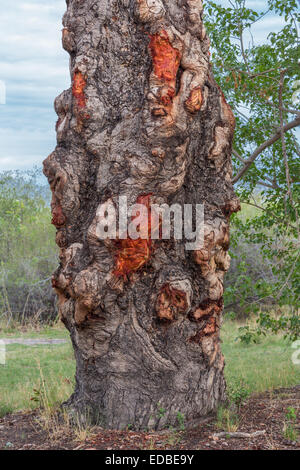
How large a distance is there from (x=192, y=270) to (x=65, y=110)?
5.68ft

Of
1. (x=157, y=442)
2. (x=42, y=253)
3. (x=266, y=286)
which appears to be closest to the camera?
(x=157, y=442)

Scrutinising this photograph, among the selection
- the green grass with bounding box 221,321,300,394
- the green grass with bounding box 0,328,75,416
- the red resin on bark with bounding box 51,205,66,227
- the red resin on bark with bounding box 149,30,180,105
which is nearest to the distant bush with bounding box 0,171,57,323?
the green grass with bounding box 0,328,75,416

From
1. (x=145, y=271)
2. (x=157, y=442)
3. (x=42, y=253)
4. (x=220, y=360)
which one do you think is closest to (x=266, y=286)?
(x=220, y=360)

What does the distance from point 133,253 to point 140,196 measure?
1.47 ft

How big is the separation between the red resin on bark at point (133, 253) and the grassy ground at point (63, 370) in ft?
5.09

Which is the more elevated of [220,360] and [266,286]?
[266,286]

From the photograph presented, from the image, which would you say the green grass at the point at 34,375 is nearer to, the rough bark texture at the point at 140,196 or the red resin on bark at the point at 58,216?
the rough bark texture at the point at 140,196

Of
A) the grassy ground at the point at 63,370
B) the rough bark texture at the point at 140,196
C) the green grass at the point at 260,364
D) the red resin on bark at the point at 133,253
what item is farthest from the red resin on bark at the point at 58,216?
the green grass at the point at 260,364

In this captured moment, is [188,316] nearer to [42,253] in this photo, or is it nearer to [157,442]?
[157,442]

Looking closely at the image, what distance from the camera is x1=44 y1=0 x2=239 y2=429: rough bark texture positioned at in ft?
13.9

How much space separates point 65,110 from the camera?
183 inches

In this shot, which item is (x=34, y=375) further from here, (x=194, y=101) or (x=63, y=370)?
(x=194, y=101)

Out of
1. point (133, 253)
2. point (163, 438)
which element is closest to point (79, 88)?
point (133, 253)

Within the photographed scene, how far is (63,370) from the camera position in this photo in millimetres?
8789
